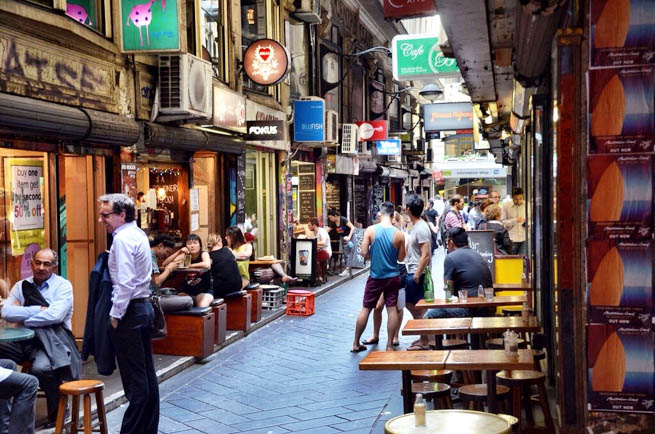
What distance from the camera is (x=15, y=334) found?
20.9 ft

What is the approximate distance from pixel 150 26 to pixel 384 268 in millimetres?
4620

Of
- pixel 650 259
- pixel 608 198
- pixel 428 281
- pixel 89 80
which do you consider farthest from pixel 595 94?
pixel 89 80

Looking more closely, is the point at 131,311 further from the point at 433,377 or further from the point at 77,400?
the point at 433,377

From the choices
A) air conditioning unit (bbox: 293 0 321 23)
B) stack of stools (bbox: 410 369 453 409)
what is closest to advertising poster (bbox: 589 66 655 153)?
stack of stools (bbox: 410 369 453 409)

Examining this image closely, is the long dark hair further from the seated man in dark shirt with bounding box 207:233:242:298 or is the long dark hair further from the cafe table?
the cafe table

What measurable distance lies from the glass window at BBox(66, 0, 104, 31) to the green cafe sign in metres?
4.54

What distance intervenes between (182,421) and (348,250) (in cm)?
1292

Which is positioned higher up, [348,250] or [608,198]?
[608,198]

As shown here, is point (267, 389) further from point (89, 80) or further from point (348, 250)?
point (348, 250)

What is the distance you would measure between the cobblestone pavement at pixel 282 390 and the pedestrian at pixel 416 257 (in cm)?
77

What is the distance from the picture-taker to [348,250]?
19984mm

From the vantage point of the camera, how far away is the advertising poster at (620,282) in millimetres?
4496

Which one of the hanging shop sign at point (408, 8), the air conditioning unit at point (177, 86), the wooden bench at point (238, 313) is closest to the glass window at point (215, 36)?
the air conditioning unit at point (177, 86)

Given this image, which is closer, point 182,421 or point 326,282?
point 182,421
